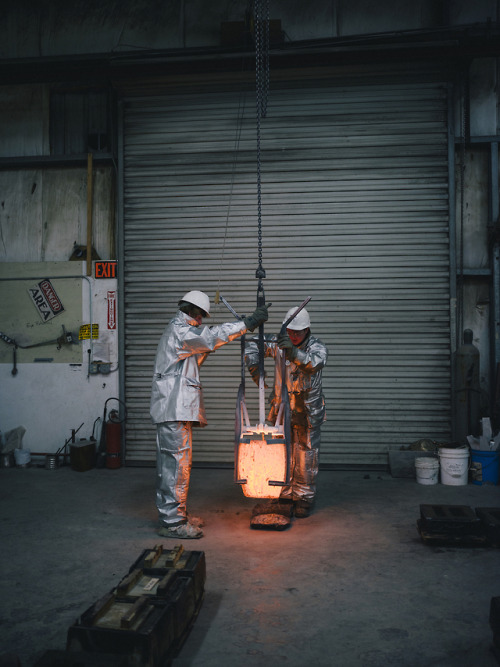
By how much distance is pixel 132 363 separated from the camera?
7.51m

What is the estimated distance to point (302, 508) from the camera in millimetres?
5207

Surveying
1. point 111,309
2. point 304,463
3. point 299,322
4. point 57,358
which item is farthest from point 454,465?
point 57,358

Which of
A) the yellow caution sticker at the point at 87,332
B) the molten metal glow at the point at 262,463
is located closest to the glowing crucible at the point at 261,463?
the molten metal glow at the point at 262,463

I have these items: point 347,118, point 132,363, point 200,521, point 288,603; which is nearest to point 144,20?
point 347,118

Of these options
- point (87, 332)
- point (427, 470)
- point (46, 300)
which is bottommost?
point (427, 470)

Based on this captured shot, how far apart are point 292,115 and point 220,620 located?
237 inches

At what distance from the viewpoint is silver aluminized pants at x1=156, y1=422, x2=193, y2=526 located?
466 centimetres

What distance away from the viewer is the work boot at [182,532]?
461 centimetres

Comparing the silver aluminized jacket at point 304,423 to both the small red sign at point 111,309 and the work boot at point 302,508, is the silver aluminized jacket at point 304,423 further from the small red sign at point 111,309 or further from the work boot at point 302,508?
the small red sign at point 111,309

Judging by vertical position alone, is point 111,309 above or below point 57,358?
above

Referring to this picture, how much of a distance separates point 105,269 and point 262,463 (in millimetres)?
4455

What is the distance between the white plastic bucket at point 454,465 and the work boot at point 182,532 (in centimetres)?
305

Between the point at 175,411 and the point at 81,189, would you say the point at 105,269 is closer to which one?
the point at 81,189

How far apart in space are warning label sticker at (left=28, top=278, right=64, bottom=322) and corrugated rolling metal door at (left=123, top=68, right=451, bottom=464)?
1296 millimetres
